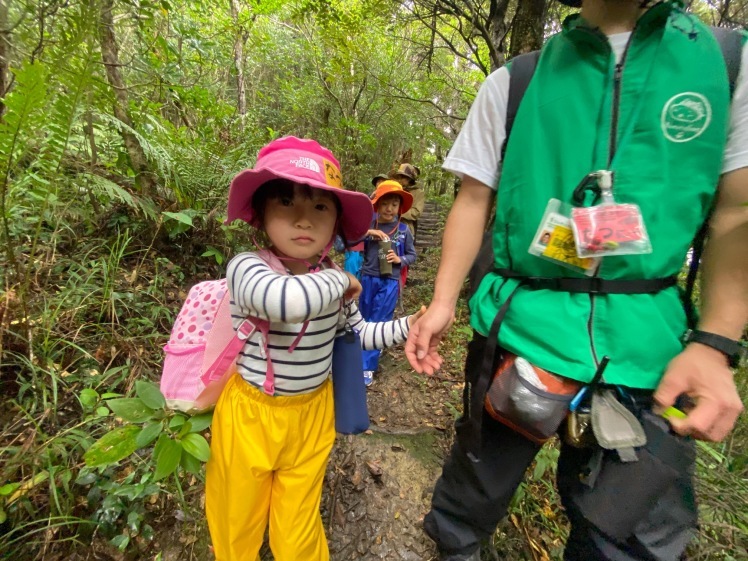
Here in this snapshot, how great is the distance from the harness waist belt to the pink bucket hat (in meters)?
0.75

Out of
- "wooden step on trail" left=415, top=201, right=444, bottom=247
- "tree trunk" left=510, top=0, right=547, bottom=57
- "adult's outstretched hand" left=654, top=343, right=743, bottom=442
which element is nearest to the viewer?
"adult's outstretched hand" left=654, top=343, right=743, bottom=442

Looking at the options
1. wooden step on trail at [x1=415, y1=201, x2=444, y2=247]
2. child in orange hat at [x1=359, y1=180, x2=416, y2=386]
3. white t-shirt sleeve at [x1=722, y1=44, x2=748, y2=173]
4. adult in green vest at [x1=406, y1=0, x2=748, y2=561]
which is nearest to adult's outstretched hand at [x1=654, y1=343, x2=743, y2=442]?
adult in green vest at [x1=406, y1=0, x2=748, y2=561]

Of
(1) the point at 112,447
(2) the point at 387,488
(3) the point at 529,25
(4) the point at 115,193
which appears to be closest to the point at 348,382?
(1) the point at 112,447

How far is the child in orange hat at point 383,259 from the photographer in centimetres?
368

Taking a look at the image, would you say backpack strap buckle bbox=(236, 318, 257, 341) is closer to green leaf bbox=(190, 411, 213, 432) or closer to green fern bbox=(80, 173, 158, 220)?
green leaf bbox=(190, 411, 213, 432)

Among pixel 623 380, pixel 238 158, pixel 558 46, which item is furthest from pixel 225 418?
pixel 238 158

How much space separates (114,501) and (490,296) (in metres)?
1.99

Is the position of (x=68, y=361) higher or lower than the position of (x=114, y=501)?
higher

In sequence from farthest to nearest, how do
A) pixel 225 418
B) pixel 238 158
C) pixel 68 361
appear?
pixel 238 158 < pixel 68 361 < pixel 225 418

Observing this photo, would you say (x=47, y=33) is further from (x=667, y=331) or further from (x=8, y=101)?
(x=667, y=331)

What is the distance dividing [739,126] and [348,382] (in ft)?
4.93

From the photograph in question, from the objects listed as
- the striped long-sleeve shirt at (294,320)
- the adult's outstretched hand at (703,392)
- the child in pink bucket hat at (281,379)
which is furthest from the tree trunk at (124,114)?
the adult's outstretched hand at (703,392)

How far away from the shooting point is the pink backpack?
1.31 metres

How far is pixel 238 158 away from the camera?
4.13 m
